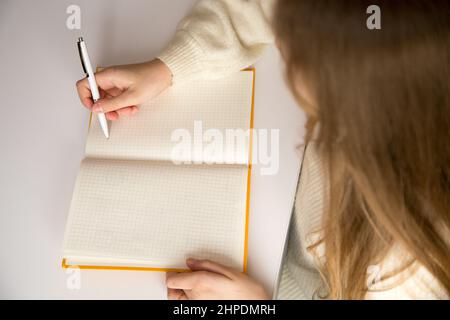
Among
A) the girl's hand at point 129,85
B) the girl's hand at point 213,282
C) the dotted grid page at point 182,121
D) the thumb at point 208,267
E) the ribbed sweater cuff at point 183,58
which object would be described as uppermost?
the ribbed sweater cuff at point 183,58

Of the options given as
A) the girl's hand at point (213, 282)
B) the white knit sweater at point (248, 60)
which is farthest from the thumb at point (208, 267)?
the white knit sweater at point (248, 60)

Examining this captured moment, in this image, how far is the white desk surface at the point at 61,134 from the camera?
1.86ft

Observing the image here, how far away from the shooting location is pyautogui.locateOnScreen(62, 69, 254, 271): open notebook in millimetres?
563

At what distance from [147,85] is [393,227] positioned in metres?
0.43

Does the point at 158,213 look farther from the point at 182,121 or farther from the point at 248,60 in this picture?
the point at 248,60

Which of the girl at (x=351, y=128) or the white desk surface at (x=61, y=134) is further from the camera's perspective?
the white desk surface at (x=61, y=134)

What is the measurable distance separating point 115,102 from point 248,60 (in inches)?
9.5

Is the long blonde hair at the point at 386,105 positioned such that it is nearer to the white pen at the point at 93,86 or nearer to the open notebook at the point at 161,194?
the open notebook at the point at 161,194

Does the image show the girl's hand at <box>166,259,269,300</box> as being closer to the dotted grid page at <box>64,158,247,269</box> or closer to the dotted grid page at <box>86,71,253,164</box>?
the dotted grid page at <box>64,158,247,269</box>

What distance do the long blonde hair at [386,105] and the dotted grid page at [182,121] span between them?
17 centimetres

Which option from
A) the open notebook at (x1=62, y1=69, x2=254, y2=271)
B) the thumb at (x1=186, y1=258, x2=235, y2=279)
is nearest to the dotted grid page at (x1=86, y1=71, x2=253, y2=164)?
the open notebook at (x1=62, y1=69, x2=254, y2=271)

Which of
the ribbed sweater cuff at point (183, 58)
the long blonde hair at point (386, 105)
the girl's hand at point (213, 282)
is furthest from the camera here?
the ribbed sweater cuff at point (183, 58)

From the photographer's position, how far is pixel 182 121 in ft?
2.12

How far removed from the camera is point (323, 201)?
0.60 meters
